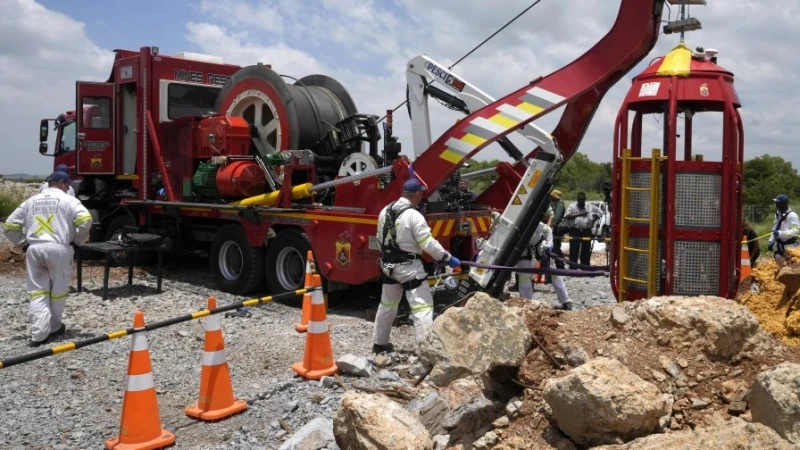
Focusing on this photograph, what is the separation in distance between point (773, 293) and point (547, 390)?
335 centimetres

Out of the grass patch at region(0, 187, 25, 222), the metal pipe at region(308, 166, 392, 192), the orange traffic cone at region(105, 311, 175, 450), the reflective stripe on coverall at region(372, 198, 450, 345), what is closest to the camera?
the orange traffic cone at region(105, 311, 175, 450)

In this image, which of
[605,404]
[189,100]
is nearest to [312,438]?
[605,404]

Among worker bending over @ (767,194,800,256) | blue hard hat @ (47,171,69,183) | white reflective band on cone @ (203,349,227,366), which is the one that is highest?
blue hard hat @ (47,171,69,183)

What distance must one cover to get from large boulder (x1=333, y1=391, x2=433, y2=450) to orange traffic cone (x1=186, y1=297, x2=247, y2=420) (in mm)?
1390

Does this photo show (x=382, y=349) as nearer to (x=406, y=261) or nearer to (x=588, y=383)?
(x=406, y=261)

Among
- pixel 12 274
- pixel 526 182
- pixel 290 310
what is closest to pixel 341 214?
pixel 290 310

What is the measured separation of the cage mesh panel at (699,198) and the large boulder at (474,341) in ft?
6.81

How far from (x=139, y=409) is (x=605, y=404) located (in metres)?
2.91

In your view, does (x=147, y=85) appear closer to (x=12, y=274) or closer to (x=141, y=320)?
(x=12, y=274)

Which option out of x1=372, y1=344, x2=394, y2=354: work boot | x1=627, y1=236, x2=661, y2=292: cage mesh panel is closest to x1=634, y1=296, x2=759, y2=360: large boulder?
x1=627, y1=236, x2=661, y2=292: cage mesh panel

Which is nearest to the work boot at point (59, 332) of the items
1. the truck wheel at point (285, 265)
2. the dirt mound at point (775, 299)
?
the truck wheel at point (285, 265)

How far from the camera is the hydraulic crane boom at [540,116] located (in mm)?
6898

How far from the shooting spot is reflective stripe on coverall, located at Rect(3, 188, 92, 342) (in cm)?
753

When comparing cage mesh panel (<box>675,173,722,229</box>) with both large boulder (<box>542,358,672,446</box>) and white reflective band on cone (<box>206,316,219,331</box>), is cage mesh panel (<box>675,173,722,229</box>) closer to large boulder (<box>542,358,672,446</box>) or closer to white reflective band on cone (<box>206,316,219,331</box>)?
large boulder (<box>542,358,672,446</box>)
